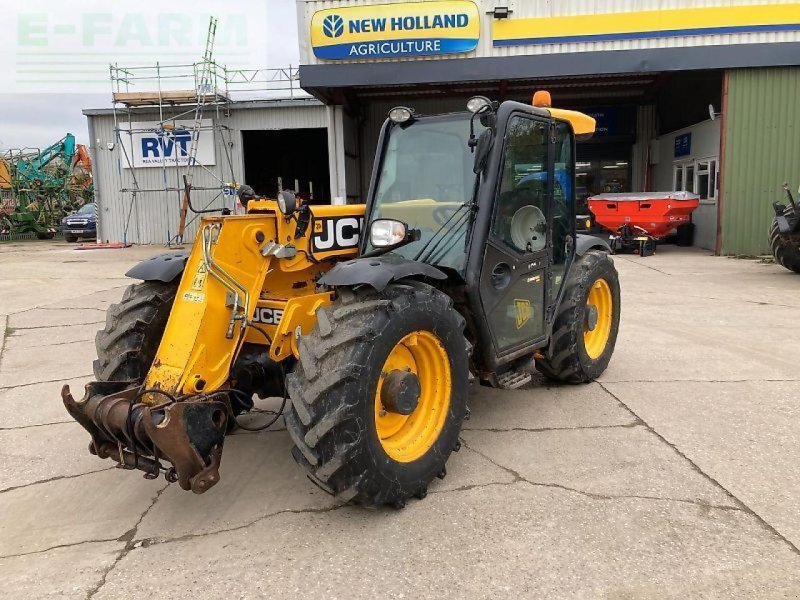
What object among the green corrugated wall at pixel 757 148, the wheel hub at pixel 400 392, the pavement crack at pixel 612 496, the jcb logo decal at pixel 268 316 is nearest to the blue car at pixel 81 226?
the green corrugated wall at pixel 757 148

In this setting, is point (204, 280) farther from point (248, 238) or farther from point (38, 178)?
point (38, 178)

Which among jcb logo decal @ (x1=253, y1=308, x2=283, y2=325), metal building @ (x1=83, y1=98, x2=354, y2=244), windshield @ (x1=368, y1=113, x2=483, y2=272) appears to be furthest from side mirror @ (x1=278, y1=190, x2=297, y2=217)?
metal building @ (x1=83, y1=98, x2=354, y2=244)

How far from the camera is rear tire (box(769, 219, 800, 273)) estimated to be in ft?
36.4

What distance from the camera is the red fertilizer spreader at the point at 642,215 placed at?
15.2m

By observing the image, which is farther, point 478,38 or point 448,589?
point 478,38

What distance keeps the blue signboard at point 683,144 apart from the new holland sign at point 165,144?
13697 mm

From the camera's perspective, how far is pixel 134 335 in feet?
12.4

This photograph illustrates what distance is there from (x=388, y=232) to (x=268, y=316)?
848 millimetres

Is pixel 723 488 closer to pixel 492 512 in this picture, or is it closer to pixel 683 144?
pixel 492 512

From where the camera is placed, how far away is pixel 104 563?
2.97 metres

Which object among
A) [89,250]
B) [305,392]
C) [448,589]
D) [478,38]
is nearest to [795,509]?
[448,589]

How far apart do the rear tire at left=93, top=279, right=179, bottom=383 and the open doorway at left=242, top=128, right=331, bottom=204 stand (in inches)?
858

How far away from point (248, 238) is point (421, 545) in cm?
185

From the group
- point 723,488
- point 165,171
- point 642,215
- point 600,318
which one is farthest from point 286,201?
point 165,171
